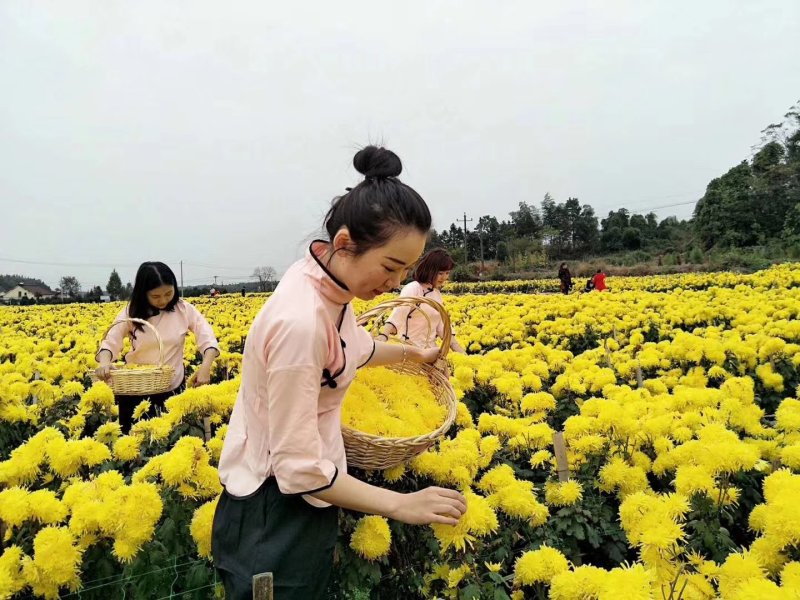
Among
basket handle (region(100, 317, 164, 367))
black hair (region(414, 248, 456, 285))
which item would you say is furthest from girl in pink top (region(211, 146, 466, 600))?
black hair (region(414, 248, 456, 285))

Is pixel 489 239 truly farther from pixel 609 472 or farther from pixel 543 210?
pixel 609 472

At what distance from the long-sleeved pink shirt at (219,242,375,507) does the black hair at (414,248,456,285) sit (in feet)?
10.6

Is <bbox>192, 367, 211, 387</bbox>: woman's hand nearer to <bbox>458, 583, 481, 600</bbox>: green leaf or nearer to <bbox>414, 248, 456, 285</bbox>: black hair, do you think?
<bbox>414, 248, 456, 285</bbox>: black hair

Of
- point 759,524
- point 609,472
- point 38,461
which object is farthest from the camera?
point 609,472

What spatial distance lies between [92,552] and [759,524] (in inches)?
90.1

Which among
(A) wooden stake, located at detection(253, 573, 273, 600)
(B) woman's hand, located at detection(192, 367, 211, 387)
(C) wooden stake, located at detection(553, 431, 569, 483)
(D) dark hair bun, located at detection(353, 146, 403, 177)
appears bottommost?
(C) wooden stake, located at detection(553, 431, 569, 483)

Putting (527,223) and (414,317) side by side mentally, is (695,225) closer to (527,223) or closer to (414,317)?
(527,223)

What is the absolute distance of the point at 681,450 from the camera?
217cm

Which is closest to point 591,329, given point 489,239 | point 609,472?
point 609,472

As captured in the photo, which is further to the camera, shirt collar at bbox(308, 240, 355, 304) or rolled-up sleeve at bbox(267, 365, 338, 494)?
shirt collar at bbox(308, 240, 355, 304)

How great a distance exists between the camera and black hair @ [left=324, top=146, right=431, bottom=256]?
144cm

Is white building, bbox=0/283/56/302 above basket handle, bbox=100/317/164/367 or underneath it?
above

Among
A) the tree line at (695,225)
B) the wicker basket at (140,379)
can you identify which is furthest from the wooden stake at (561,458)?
the tree line at (695,225)

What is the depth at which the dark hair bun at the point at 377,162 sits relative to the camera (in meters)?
1.63
